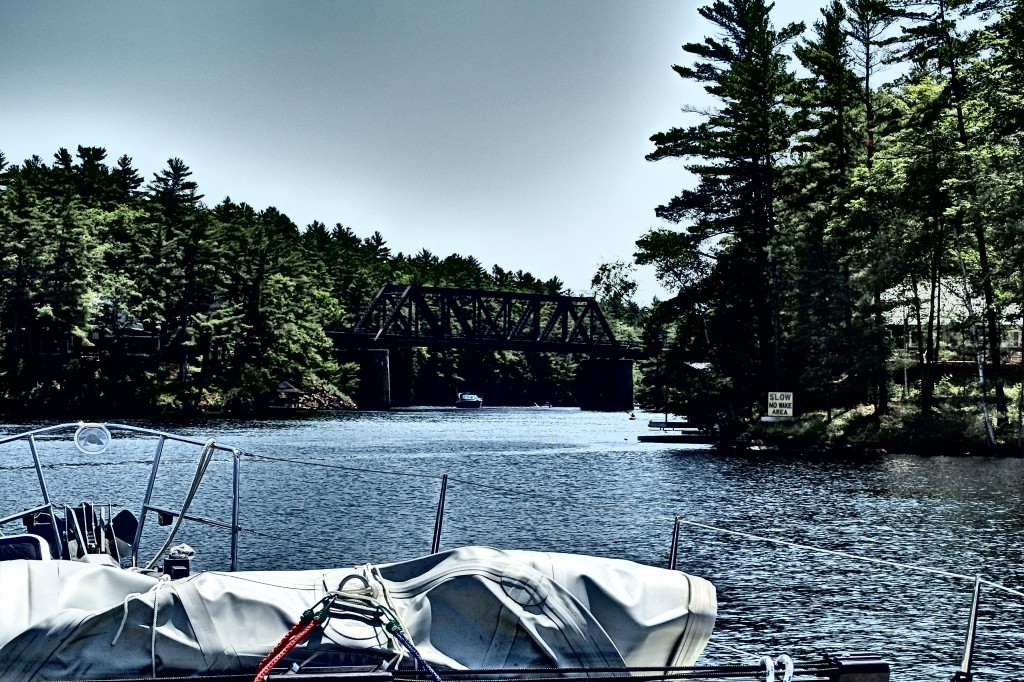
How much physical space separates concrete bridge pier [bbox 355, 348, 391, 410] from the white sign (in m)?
61.6

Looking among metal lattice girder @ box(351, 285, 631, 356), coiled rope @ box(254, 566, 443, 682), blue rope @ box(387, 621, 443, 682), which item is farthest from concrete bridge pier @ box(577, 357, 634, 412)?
blue rope @ box(387, 621, 443, 682)

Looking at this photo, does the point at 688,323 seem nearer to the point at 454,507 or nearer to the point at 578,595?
the point at 454,507

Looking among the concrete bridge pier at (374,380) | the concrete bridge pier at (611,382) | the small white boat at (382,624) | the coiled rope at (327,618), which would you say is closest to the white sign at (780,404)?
the small white boat at (382,624)

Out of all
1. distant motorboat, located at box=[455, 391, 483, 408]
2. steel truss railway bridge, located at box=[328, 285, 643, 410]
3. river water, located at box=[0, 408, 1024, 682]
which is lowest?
river water, located at box=[0, 408, 1024, 682]

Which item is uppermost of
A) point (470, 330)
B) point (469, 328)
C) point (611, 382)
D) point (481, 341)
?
point (469, 328)

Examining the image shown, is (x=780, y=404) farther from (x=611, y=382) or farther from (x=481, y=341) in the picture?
(x=611, y=382)

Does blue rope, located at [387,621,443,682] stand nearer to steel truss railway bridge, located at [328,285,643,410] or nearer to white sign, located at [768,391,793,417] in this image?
white sign, located at [768,391,793,417]

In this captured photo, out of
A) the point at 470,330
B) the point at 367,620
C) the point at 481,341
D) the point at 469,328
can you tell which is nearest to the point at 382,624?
the point at 367,620

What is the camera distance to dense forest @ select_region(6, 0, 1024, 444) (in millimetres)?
47594

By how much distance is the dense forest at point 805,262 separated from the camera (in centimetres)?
4759

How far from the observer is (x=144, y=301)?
Result: 8931 centimetres

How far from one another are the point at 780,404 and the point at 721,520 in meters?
27.2

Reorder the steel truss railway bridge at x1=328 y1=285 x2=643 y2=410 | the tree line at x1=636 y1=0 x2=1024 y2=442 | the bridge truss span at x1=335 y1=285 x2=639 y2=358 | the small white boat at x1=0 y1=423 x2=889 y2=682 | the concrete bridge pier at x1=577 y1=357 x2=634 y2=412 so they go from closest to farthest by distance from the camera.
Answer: the small white boat at x1=0 y1=423 x2=889 y2=682, the tree line at x1=636 y1=0 x2=1024 y2=442, the bridge truss span at x1=335 y1=285 x2=639 y2=358, the steel truss railway bridge at x1=328 y1=285 x2=643 y2=410, the concrete bridge pier at x1=577 y1=357 x2=634 y2=412

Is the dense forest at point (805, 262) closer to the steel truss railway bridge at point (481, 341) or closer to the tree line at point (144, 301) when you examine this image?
the tree line at point (144, 301)
